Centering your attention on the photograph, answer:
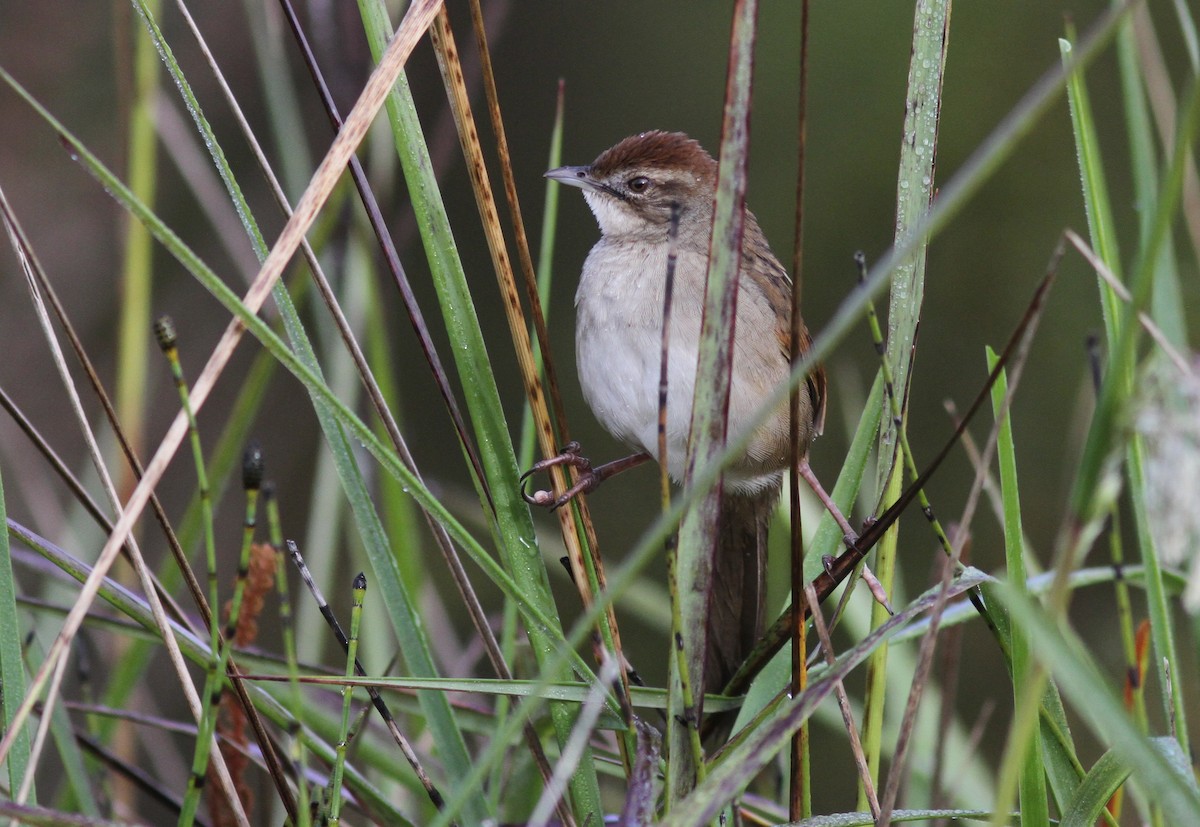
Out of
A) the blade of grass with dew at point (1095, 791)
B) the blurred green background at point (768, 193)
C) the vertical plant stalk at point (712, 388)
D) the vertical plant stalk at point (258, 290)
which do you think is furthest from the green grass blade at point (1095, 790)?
the blurred green background at point (768, 193)

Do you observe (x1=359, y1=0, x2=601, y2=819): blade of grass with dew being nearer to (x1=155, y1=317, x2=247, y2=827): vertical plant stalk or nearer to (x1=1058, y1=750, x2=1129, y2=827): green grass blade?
(x1=155, y1=317, x2=247, y2=827): vertical plant stalk

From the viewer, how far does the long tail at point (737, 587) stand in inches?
94.3

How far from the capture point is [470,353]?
69.0 inches

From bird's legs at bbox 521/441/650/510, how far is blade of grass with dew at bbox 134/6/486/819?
24 cm

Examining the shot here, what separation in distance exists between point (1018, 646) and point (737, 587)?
1.18 meters

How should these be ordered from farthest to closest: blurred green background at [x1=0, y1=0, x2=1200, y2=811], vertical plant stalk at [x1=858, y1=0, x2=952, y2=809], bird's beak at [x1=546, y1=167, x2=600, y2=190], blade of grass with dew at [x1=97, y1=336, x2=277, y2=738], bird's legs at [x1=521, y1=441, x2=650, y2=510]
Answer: blurred green background at [x1=0, y1=0, x2=1200, y2=811], bird's beak at [x1=546, y1=167, x2=600, y2=190], blade of grass with dew at [x1=97, y1=336, x2=277, y2=738], bird's legs at [x1=521, y1=441, x2=650, y2=510], vertical plant stalk at [x1=858, y1=0, x2=952, y2=809]

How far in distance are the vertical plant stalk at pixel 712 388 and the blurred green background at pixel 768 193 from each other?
13.6 feet

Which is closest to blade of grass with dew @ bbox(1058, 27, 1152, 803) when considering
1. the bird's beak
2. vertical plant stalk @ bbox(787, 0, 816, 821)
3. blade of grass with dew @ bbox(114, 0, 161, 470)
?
vertical plant stalk @ bbox(787, 0, 816, 821)

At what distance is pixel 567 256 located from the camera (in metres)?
7.45

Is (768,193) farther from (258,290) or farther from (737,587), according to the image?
(258,290)

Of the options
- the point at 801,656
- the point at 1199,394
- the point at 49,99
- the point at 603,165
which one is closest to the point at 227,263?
the point at 49,99

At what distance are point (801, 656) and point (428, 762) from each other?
3.54ft

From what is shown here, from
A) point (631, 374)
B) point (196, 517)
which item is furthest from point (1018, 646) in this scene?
point (196, 517)

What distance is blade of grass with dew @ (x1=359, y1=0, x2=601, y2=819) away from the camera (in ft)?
5.69
